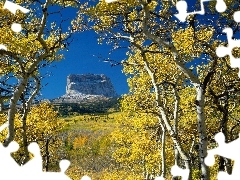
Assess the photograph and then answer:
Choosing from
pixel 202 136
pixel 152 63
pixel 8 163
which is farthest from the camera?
pixel 152 63

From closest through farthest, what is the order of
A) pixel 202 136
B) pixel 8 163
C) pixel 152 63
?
pixel 8 163 < pixel 202 136 < pixel 152 63

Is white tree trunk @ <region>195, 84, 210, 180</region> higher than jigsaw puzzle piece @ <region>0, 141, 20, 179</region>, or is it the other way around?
white tree trunk @ <region>195, 84, 210, 180</region>

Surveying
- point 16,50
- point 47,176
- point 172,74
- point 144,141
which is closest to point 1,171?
point 47,176

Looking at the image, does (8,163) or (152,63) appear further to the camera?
(152,63)

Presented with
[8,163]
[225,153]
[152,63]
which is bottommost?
[225,153]

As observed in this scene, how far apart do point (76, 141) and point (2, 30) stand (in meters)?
133

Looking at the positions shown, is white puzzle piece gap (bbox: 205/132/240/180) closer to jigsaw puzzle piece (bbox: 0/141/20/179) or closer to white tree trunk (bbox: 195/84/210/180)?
jigsaw puzzle piece (bbox: 0/141/20/179)

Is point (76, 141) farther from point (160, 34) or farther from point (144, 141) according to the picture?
point (160, 34)

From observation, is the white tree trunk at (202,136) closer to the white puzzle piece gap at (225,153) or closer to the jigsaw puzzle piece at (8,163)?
the white puzzle piece gap at (225,153)

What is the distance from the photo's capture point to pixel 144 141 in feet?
107

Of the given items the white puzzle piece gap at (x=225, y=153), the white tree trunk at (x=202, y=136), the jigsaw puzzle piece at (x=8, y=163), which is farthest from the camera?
the white tree trunk at (x=202, y=136)

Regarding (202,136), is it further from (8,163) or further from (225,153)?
(8,163)

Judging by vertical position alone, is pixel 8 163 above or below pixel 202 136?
below

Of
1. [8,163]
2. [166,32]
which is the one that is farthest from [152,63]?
[8,163]
